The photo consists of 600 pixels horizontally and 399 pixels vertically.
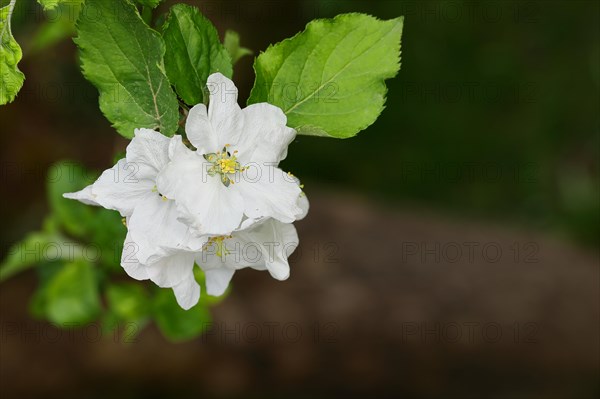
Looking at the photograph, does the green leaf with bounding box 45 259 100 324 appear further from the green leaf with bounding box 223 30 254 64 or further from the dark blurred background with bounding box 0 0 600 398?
the dark blurred background with bounding box 0 0 600 398

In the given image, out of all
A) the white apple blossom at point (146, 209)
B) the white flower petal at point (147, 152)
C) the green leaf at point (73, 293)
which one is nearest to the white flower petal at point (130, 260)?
the white apple blossom at point (146, 209)

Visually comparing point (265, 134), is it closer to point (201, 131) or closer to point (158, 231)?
point (201, 131)

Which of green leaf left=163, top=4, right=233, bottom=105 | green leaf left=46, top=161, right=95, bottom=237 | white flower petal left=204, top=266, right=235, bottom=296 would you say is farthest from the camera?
green leaf left=46, top=161, right=95, bottom=237

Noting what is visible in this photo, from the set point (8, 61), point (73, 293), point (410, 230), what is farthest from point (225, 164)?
point (410, 230)

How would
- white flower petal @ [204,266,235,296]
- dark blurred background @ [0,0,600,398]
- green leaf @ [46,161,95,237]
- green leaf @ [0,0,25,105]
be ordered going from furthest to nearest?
dark blurred background @ [0,0,600,398], green leaf @ [46,161,95,237], white flower petal @ [204,266,235,296], green leaf @ [0,0,25,105]

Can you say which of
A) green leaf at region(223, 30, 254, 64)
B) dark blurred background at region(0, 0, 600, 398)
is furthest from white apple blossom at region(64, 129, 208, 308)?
dark blurred background at region(0, 0, 600, 398)

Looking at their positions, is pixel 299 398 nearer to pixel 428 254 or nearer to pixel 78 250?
pixel 428 254

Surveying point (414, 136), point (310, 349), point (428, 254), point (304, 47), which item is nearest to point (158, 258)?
point (304, 47)
